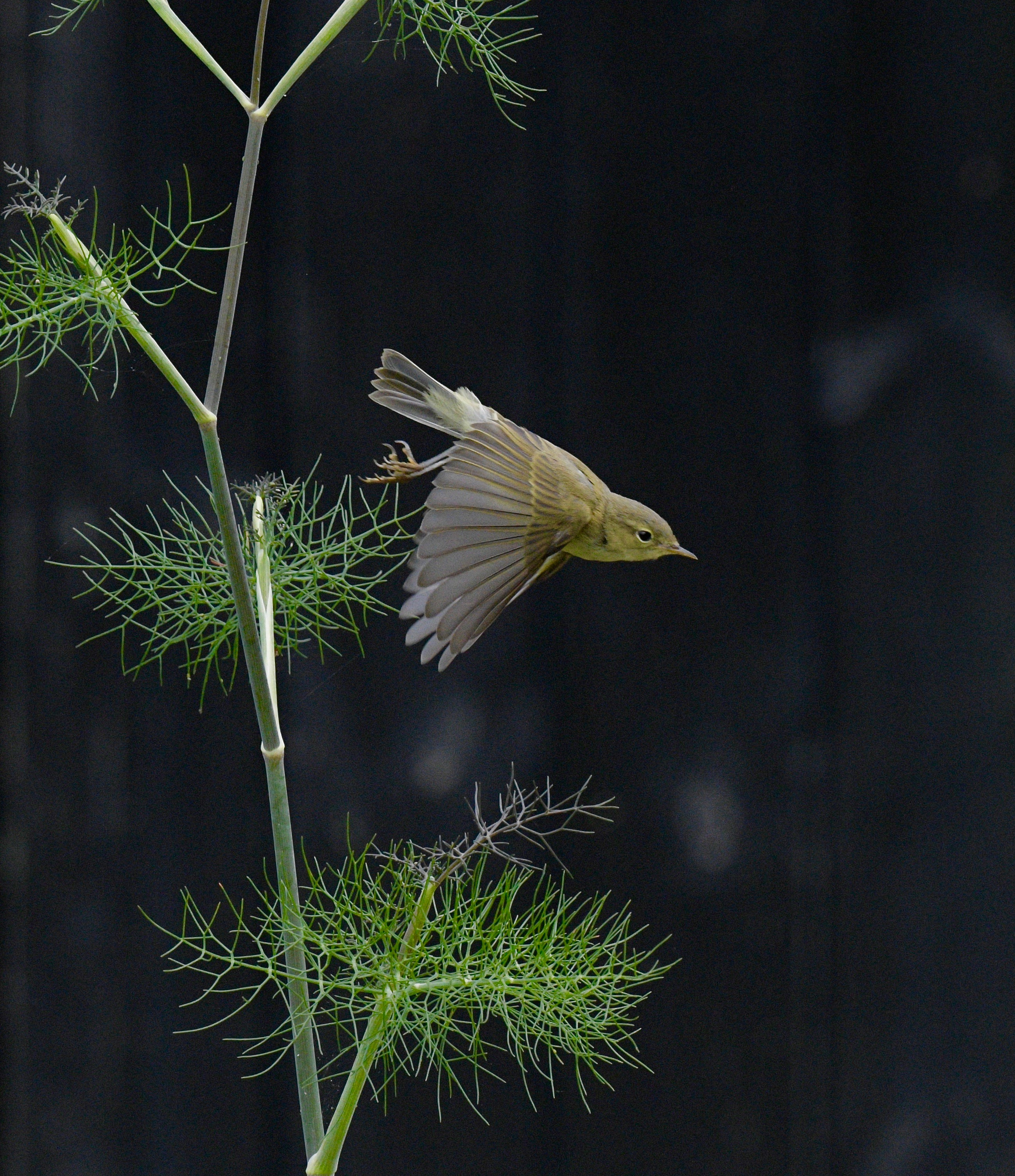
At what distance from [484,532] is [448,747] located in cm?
53

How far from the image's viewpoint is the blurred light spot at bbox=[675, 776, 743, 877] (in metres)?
0.87

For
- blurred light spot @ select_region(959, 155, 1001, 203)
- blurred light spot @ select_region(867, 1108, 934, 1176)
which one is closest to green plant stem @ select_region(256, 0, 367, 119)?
blurred light spot @ select_region(959, 155, 1001, 203)

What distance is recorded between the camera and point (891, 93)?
0.80 metres

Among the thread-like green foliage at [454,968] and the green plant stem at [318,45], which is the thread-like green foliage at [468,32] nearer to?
the green plant stem at [318,45]

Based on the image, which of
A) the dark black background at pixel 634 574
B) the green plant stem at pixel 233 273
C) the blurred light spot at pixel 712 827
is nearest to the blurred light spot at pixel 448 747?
the dark black background at pixel 634 574

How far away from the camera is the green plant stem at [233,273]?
35cm

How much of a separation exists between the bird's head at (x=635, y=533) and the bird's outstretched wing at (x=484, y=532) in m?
0.01

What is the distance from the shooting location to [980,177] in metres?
0.81

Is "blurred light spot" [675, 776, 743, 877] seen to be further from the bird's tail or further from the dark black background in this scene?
the bird's tail

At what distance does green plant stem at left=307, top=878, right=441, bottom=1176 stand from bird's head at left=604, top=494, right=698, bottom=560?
0.13 m

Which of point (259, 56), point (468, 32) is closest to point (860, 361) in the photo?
point (468, 32)

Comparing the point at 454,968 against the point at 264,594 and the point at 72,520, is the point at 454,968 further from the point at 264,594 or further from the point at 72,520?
the point at 72,520

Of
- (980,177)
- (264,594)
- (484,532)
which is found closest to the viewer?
(484,532)

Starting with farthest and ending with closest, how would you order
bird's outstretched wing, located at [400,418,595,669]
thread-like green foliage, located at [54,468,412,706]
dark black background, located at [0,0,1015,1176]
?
dark black background, located at [0,0,1015,1176] → thread-like green foliage, located at [54,468,412,706] → bird's outstretched wing, located at [400,418,595,669]
